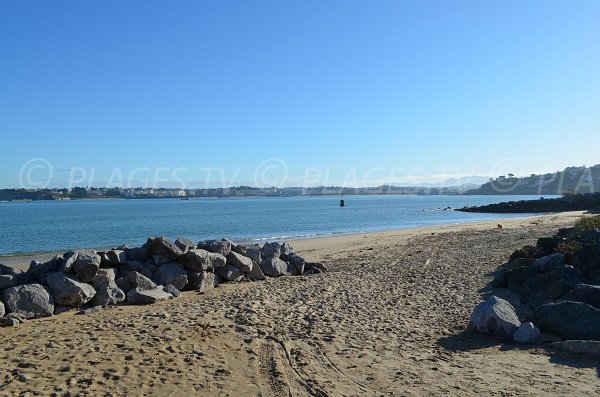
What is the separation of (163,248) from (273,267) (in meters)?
3.46

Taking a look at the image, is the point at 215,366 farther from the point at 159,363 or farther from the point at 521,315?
the point at 521,315

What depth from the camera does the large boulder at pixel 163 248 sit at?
12.2 metres

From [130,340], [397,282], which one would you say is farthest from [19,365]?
[397,282]

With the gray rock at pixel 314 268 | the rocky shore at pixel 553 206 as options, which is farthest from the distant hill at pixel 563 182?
the gray rock at pixel 314 268

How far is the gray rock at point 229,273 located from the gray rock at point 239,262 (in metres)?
0.13

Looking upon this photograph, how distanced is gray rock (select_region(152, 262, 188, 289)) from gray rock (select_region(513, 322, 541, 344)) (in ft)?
24.0

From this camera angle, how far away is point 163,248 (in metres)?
12.2

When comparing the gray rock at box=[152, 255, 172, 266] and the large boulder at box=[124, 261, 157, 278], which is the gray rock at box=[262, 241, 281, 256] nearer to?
the gray rock at box=[152, 255, 172, 266]

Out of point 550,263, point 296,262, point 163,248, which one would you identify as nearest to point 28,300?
point 163,248

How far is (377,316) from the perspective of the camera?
8961 mm

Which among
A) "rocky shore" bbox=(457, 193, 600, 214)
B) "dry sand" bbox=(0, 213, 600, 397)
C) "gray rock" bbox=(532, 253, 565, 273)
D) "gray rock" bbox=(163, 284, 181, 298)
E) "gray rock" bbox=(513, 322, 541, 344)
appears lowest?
"gray rock" bbox=(163, 284, 181, 298)

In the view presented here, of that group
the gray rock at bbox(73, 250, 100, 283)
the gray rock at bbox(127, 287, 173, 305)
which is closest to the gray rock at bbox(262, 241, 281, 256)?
the gray rock at bbox(127, 287, 173, 305)

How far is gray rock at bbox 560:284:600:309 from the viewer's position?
816cm

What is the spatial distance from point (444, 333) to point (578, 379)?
7.62 ft
